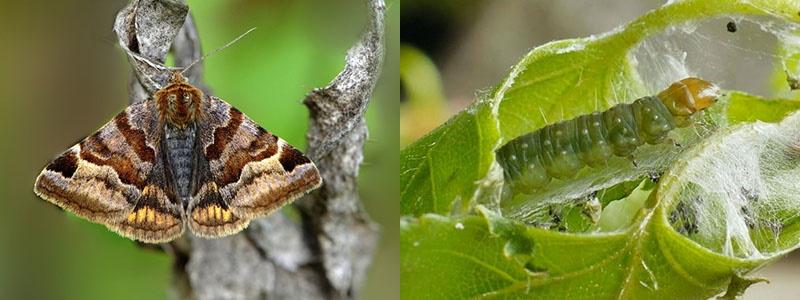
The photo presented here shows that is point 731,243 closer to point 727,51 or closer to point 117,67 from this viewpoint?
point 727,51

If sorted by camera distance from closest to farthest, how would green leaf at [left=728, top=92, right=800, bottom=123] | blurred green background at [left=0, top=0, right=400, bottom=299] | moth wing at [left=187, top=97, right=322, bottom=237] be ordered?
green leaf at [left=728, top=92, right=800, bottom=123] < moth wing at [left=187, top=97, right=322, bottom=237] < blurred green background at [left=0, top=0, right=400, bottom=299]

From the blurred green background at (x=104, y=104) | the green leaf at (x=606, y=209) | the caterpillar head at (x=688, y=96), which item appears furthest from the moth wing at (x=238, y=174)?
the caterpillar head at (x=688, y=96)

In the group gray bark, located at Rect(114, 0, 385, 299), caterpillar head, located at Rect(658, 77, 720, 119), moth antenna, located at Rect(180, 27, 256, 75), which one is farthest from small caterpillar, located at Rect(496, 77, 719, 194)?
moth antenna, located at Rect(180, 27, 256, 75)

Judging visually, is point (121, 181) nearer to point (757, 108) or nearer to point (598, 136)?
point (598, 136)

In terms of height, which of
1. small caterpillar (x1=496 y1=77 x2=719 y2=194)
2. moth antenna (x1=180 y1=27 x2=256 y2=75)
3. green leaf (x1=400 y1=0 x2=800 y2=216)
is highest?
moth antenna (x1=180 y1=27 x2=256 y2=75)

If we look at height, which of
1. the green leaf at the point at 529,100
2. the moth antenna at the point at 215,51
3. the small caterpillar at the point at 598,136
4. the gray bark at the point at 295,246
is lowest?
the gray bark at the point at 295,246

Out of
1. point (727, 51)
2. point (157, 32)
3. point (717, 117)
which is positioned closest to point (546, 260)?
point (717, 117)

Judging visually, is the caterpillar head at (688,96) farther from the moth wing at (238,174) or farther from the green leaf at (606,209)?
the moth wing at (238,174)

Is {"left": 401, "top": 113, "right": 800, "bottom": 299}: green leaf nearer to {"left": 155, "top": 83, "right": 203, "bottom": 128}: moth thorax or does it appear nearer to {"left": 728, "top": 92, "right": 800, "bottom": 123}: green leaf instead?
{"left": 728, "top": 92, "right": 800, "bottom": 123}: green leaf

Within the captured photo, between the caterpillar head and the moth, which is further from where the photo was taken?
the moth

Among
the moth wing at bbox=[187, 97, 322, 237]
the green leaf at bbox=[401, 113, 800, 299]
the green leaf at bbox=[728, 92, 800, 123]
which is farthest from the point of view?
the moth wing at bbox=[187, 97, 322, 237]
